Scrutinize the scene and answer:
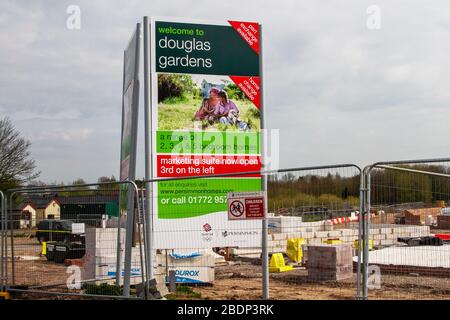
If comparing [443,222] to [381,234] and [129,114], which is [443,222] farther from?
[129,114]

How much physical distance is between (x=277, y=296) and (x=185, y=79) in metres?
4.28

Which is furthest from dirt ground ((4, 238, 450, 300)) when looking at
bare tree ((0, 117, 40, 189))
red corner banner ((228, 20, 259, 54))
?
bare tree ((0, 117, 40, 189))

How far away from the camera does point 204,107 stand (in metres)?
11.5

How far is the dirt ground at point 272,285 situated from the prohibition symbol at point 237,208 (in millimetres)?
1588

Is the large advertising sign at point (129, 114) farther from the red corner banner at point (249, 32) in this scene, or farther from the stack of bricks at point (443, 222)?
the stack of bricks at point (443, 222)

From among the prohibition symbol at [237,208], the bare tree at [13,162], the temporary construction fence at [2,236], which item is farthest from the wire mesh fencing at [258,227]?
the bare tree at [13,162]

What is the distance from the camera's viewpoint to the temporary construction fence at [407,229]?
27.0ft

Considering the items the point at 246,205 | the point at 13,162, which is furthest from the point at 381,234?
the point at 13,162

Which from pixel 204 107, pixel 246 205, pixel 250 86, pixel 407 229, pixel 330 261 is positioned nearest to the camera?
pixel 246 205

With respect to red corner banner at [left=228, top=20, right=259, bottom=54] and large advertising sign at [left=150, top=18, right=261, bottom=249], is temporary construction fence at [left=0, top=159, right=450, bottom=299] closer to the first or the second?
large advertising sign at [left=150, top=18, right=261, bottom=249]

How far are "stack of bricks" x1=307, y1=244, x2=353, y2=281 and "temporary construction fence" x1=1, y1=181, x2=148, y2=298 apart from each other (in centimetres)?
347

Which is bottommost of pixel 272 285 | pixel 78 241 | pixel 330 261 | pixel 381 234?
pixel 272 285

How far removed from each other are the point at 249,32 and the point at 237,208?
3946 mm

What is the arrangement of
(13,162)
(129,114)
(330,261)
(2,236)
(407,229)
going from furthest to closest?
(13,162), (330,261), (2,236), (129,114), (407,229)
